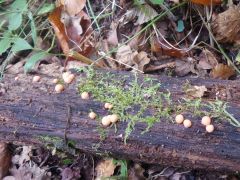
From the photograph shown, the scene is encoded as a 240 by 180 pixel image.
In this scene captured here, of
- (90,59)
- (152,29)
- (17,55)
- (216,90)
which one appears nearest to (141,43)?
(152,29)

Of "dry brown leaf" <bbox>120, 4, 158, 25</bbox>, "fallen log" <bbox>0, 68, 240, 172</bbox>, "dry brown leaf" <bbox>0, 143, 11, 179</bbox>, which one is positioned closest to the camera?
"fallen log" <bbox>0, 68, 240, 172</bbox>

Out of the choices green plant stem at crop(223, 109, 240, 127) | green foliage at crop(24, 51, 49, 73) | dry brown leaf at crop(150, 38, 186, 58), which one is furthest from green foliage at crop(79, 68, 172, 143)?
dry brown leaf at crop(150, 38, 186, 58)

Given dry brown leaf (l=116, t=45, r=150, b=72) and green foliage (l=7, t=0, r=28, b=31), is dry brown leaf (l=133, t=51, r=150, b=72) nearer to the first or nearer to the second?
dry brown leaf (l=116, t=45, r=150, b=72)

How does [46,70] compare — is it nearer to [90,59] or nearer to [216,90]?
[90,59]

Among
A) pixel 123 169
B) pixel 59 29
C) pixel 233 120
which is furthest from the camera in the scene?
pixel 59 29

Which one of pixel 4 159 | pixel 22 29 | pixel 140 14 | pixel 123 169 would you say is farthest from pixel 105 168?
pixel 22 29

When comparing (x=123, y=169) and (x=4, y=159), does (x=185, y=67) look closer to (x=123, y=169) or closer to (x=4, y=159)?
(x=123, y=169)

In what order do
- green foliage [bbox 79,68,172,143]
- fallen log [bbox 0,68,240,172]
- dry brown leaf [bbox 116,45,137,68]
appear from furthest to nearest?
dry brown leaf [bbox 116,45,137,68]
green foliage [bbox 79,68,172,143]
fallen log [bbox 0,68,240,172]
